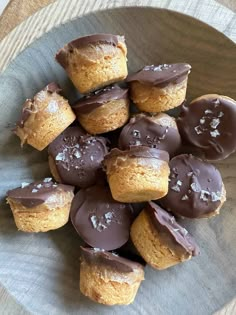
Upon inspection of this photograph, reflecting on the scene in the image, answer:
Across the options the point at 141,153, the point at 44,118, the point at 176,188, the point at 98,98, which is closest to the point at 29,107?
the point at 44,118

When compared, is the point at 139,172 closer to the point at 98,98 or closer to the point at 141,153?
the point at 141,153

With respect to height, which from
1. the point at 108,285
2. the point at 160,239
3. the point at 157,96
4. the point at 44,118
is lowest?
the point at 108,285

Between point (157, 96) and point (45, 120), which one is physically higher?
point (157, 96)

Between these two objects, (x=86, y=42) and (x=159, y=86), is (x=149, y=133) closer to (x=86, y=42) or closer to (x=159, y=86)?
(x=159, y=86)

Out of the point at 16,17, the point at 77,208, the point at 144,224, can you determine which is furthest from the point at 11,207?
the point at 16,17

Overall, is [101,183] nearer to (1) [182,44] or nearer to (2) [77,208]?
(2) [77,208]

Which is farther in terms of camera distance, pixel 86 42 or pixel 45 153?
pixel 45 153
